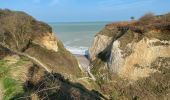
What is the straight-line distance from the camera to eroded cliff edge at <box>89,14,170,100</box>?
2822cm

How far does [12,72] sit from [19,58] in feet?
8.77

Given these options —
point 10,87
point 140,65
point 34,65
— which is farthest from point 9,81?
point 140,65

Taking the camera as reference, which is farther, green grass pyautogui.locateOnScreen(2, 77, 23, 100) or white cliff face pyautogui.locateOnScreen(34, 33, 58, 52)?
white cliff face pyautogui.locateOnScreen(34, 33, 58, 52)

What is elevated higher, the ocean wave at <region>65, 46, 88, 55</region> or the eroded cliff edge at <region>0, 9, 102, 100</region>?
the eroded cliff edge at <region>0, 9, 102, 100</region>

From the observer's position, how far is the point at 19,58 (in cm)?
1447

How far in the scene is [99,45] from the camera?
152 feet

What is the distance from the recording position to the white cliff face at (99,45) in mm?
44281

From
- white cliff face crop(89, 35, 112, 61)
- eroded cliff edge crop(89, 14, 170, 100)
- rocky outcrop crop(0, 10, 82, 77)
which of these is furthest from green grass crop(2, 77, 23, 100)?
white cliff face crop(89, 35, 112, 61)

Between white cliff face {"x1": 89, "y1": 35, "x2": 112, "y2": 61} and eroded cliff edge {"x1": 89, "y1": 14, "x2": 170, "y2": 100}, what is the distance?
581cm

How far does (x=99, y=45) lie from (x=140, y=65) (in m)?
14.2

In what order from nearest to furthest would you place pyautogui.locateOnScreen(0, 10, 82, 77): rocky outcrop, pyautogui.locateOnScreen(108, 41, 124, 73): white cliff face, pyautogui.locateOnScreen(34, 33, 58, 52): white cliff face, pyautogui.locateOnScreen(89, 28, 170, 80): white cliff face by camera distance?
pyautogui.locateOnScreen(0, 10, 82, 77): rocky outcrop
pyautogui.locateOnScreen(34, 33, 58, 52): white cliff face
pyautogui.locateOnScreen(89, 28, 170, 80): white cliff face
pyautogui.locateOnScreen(108, 41, 124, 73): white cliff face

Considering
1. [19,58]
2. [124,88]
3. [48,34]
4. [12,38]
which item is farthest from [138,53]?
[19,58]

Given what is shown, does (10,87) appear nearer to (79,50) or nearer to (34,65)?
(34,65)

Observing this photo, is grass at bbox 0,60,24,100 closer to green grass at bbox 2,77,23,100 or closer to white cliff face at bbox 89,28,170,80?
green grass at bbox 2,77,23,100
